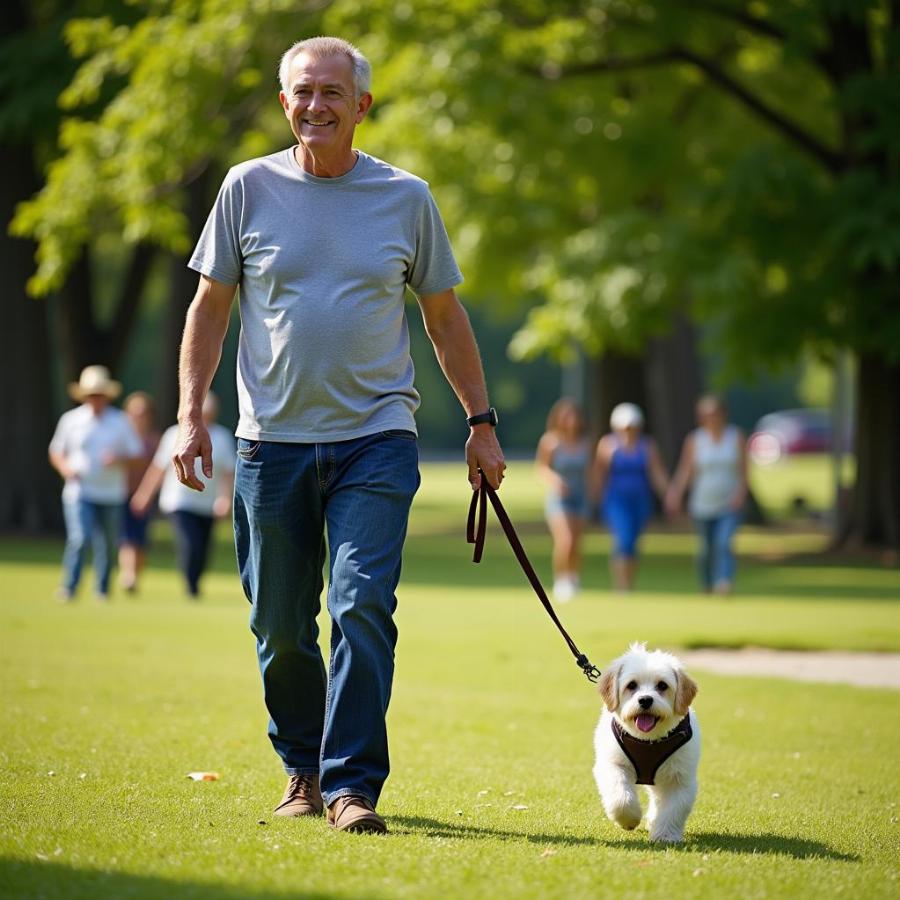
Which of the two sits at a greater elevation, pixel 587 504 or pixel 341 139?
pixel 341 139

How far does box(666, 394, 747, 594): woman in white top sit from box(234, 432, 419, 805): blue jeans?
1178 cm

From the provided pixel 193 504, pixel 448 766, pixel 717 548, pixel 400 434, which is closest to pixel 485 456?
pixel 400 434

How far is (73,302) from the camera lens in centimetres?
2762

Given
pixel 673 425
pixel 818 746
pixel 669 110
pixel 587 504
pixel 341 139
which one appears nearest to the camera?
pixel 341 139

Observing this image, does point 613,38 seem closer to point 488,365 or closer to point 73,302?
point 73,302

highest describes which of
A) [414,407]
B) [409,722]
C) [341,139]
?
[341,139]

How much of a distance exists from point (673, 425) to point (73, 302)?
39.8ft

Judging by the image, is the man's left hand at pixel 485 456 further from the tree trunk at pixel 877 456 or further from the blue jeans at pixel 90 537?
the tree trunk at pixel 877 456

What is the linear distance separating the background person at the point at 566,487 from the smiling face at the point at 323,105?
1226 centimetres

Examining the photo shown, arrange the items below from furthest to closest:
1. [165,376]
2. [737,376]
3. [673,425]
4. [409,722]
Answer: [673,425], [165,376], [737,376], [409,722]

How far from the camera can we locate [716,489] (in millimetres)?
17859

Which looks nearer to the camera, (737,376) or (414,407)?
(414,407)

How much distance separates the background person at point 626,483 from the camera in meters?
18.2

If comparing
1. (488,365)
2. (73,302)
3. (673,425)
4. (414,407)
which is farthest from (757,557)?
(488,365)
